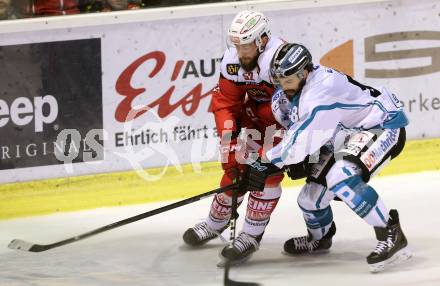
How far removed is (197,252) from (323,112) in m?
1.32

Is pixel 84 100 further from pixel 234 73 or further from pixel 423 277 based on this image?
pixel 423 277

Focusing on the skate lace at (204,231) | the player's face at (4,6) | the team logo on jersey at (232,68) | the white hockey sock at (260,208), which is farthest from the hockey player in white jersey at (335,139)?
the player's face at (4,6)

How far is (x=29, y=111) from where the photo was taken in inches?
281

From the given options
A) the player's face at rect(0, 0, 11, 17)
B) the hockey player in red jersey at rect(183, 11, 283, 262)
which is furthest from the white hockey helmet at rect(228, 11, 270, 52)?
the player's face at rect(0, 0, 11, 17)

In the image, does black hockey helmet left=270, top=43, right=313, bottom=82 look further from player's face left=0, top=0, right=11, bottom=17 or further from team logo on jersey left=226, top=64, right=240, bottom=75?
player's face left=0, top=0, right=11, bottom=17

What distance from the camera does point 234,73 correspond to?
5.90 metres

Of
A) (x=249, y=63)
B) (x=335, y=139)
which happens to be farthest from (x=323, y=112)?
(x=249, y=63)

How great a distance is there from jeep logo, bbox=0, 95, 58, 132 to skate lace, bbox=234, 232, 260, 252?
1.89m

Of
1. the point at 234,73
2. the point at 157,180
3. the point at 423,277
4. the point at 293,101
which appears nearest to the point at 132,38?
the point at 157,180

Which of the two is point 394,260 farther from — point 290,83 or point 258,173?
point 290,83

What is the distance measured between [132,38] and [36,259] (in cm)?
191

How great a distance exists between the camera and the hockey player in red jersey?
5754 millimetres

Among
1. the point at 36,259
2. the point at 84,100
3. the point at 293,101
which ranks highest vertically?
the point at 293,101

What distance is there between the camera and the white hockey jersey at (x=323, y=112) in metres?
5.34
